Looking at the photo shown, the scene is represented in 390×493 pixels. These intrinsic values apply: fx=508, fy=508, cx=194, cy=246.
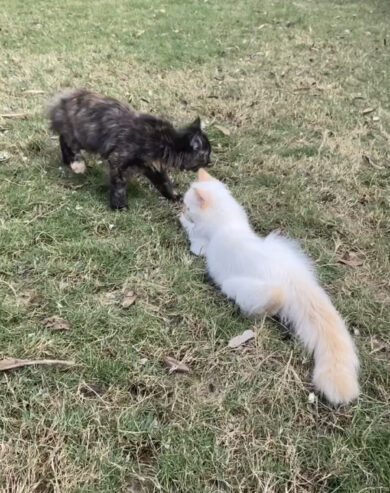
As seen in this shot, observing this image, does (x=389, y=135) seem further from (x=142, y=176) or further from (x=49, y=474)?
(x=49, y=474)

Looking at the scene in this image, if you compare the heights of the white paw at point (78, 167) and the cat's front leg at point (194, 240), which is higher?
the cat's front leg at point (194, 240)

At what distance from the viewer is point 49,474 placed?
218cm

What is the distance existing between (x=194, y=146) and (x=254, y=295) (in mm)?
1762

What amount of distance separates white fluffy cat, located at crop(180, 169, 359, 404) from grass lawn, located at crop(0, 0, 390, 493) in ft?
0.39

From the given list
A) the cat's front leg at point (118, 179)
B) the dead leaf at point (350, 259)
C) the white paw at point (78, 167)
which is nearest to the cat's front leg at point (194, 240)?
the cat's front leg at point (118, 179)

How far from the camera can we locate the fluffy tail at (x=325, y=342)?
97.1 inches

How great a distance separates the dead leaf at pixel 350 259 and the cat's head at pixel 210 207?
2.45 feet

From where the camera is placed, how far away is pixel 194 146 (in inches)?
168

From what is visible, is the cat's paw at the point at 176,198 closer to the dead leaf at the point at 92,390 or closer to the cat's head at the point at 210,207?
the cat's head at the point at 210,207

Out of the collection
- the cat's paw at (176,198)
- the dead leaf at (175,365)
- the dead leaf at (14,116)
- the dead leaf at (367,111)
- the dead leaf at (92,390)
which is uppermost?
the dead leaf at (367,111)

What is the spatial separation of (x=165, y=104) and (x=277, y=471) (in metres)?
4.75

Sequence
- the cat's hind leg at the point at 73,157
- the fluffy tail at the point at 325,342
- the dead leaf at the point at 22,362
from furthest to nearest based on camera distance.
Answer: the cat's hind leg at the point at 73,157
the dead leaf at the point at 22,362
the fluffy tail at the point at 325,342

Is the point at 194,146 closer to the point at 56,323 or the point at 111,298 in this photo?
the point at 111,298

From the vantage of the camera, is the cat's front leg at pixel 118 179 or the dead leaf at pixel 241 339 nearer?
the dead leaf at pixel 241 339
